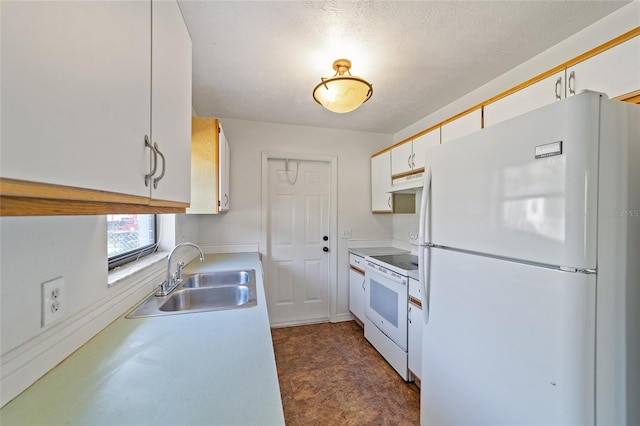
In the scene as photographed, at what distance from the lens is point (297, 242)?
10.0 ft

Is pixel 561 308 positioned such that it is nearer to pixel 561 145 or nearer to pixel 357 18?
Result: pixel 561 145

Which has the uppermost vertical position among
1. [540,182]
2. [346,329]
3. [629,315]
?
[540,182]

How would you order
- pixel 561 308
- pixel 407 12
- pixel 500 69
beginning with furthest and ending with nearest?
pixel 500 69, pixel 407 12, pixel 561 308

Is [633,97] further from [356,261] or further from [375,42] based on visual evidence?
[356,261]

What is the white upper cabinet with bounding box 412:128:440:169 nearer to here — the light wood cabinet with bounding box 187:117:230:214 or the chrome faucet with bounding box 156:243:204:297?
the light wood cabinet with bounding box 187:117:230:214

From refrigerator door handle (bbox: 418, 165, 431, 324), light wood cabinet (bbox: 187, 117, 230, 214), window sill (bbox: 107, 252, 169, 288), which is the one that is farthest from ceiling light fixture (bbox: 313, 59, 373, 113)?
window sill (bbox: 107, 252, 169, 288)

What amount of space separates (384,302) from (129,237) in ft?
6.73

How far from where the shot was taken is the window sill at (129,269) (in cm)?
114

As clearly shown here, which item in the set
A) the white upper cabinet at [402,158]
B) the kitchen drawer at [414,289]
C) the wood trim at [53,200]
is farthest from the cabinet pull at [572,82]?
the wood trim at [53,200]

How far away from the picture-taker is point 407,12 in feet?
4.18

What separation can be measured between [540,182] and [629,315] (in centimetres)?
54

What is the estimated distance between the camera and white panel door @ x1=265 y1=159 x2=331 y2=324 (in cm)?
298

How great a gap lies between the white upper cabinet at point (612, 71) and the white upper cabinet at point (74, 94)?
187 cm

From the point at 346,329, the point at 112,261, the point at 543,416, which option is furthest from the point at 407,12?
the point at 346,329
